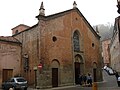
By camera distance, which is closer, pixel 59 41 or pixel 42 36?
pixel 42 36

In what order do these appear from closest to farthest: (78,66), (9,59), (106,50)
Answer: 1. (9,59)
2. (78,66)
3. (106,50)

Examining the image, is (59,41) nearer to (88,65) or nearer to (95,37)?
(88,65)

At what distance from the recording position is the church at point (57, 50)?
25.2m

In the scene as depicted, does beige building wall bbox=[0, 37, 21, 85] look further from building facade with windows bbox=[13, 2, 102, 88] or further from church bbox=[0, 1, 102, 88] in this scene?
building facade with windows bbox=[13, 2, 102, 88]

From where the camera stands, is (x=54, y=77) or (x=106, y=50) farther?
(x=106, y=50)

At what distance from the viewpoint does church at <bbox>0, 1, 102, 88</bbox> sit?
82.7ft

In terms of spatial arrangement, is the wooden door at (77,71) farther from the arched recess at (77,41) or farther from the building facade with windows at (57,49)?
the arched recess at (77,41)

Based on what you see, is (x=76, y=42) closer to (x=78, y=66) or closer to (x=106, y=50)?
(x=78, y=66)

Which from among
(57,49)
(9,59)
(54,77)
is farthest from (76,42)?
(9,59)

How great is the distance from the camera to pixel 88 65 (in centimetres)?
3216

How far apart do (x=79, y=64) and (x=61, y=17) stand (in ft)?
25.0

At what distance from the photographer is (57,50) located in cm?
2694

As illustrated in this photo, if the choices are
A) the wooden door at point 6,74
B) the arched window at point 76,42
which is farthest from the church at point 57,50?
the wooden door at point 6,74

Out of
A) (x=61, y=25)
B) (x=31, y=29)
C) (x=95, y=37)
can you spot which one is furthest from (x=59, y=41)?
(x=95, y=37)
